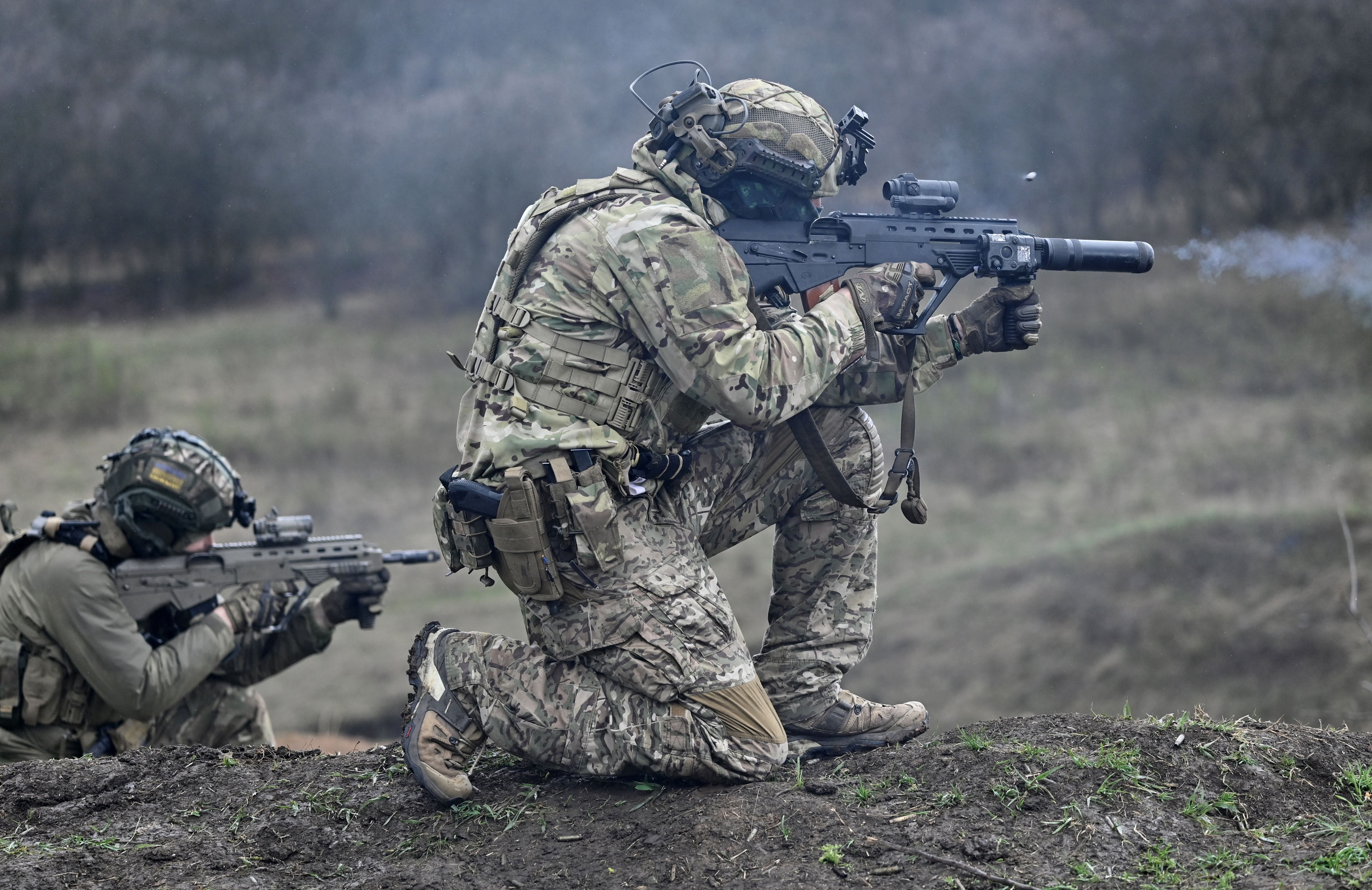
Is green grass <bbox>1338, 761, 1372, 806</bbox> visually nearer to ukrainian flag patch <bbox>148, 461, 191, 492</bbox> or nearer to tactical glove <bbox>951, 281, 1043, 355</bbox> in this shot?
tactical glove <bbox>951, 281, 1043, 355</bbox>

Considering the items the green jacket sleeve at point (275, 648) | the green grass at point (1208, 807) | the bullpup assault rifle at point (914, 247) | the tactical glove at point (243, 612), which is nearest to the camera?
the green grass at point (1208, 807)

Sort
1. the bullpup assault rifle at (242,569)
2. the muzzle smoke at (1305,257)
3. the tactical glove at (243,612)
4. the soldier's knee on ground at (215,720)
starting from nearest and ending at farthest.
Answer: the bullpup assault rifle at (242,569) < the soldier's knee on ground at (215,720) < the tactical glove at (243,612) < the muzzle smoke at (1305,257)

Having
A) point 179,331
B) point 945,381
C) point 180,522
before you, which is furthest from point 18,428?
point 945,381

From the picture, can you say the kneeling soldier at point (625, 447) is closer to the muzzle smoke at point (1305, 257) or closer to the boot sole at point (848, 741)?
the boot sole at point (848, 741)

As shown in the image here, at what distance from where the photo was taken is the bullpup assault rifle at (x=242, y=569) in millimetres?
5258

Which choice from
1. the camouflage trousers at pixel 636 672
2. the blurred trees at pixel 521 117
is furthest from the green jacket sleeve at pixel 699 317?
the blurred trees at pixel 521 117

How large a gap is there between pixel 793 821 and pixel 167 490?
3.33 meters

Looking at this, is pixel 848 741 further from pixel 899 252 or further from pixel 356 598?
pixel 356 598

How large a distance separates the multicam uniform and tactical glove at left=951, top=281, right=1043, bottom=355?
0.70 meters

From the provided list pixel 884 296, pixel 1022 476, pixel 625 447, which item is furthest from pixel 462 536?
pixel 1022 476

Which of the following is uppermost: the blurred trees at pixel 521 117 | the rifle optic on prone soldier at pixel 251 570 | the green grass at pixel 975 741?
the blurred trees at pixel 521 117

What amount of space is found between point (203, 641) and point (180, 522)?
1.81 feet

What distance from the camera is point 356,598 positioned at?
5777mm

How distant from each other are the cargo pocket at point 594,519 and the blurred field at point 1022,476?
6033 millimetres
